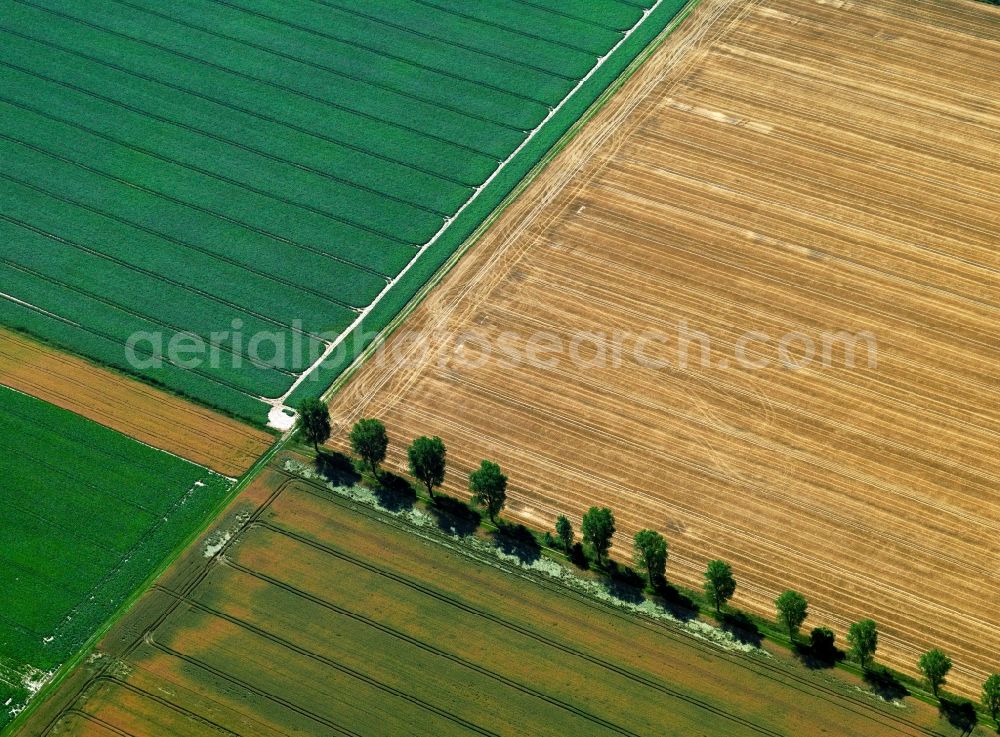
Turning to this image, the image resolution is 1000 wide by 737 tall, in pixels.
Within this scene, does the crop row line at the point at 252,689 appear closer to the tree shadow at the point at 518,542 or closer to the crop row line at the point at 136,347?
the tree shadow at the point at 518,542

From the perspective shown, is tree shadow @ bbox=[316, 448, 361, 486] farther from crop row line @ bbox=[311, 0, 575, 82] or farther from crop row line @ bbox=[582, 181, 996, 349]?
crop row line @ bbox=[311, 0, 575, 82]

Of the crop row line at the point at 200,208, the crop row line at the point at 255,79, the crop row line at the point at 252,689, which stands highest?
the crop row line at the point at 255,79

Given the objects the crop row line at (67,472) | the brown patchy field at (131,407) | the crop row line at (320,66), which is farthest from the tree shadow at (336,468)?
the crop row line at (320,66)

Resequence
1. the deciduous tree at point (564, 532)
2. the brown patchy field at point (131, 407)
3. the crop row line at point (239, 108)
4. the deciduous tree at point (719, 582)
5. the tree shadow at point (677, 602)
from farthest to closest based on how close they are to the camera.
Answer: the crop row line at point (239, 108) → the brown patchy field at point (131, 407) → the deciduous tree at point (564, 532) → the tree shadow at point (677, 602) → the deciduous tree at point (719, 582)

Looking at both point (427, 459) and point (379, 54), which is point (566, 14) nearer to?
point (379, 54)

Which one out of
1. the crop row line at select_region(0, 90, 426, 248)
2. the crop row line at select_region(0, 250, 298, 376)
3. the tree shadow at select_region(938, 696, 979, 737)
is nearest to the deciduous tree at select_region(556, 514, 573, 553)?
the tree shadow at select_region(938, 696, 979, 737)
